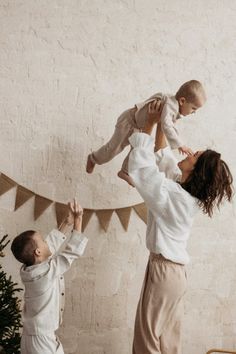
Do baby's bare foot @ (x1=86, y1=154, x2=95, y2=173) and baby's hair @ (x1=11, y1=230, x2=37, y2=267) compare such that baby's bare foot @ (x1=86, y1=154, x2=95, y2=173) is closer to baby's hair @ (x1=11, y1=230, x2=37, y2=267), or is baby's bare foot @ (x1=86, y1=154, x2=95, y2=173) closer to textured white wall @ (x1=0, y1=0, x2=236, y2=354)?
textured white wall @ (x1=0, y1=0, x2=236, y2=354)

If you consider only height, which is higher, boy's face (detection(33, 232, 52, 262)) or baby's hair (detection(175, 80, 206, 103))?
baby's hair (detection(175, 80, 206, 103))

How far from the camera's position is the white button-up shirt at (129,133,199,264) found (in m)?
2.35

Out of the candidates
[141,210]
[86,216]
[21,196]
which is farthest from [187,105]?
[21,196]

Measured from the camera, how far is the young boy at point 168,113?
2.44m

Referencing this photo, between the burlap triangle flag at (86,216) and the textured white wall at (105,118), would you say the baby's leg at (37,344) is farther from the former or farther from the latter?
the burlap triangle flag at (86,216)

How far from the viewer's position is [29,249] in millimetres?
2273

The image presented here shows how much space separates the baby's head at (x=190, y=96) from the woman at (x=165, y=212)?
13cm

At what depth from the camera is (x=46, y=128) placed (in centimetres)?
286

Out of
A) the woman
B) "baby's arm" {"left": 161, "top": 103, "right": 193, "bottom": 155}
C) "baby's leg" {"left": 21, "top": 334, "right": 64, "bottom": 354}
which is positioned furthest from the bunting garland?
"baby's leg" {"left": 21, "top": 334, "right": 64, "bottom": 354}

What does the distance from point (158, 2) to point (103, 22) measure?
32 cm

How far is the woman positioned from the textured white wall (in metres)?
0.53

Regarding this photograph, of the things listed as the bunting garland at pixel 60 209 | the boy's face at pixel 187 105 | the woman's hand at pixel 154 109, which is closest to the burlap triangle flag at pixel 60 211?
the bunting garland at pixel 60 209

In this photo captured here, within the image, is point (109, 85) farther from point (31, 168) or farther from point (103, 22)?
point (31, 168)

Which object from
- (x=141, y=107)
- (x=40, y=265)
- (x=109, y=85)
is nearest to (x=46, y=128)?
(x=109, y=85)
